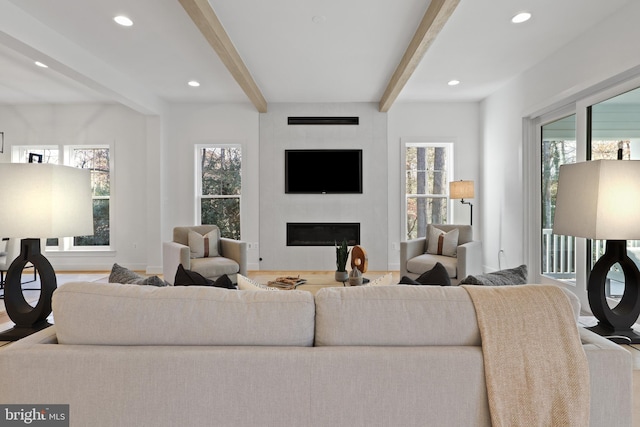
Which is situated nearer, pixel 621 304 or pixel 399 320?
pixel 399 320

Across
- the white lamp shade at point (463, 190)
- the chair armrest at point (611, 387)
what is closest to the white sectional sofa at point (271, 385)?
the chair armrest at point (611, 387)

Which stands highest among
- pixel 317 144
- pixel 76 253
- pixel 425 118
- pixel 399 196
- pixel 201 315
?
pixel 425 118

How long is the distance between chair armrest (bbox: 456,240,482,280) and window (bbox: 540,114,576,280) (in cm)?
89

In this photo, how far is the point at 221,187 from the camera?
19.2 feet

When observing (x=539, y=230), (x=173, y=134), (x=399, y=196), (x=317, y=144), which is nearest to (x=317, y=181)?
(x=317, y=144)

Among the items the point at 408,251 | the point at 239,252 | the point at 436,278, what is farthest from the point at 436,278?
the point at 239,252

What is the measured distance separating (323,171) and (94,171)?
3844mm

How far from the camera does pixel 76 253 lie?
5.78 m

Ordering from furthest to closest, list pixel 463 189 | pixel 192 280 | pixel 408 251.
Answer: pixel 463 189 < pixel 408 251 < pixel 192 280

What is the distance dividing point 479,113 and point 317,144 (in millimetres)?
2658

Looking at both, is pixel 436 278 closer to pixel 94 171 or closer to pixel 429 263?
pixel 429 263

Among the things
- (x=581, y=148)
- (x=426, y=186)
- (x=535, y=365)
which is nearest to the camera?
(x=535, y=365)

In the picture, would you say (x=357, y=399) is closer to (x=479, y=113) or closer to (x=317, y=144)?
(x=317, y=144)

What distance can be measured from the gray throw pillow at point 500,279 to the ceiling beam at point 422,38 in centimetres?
Answer: 212
